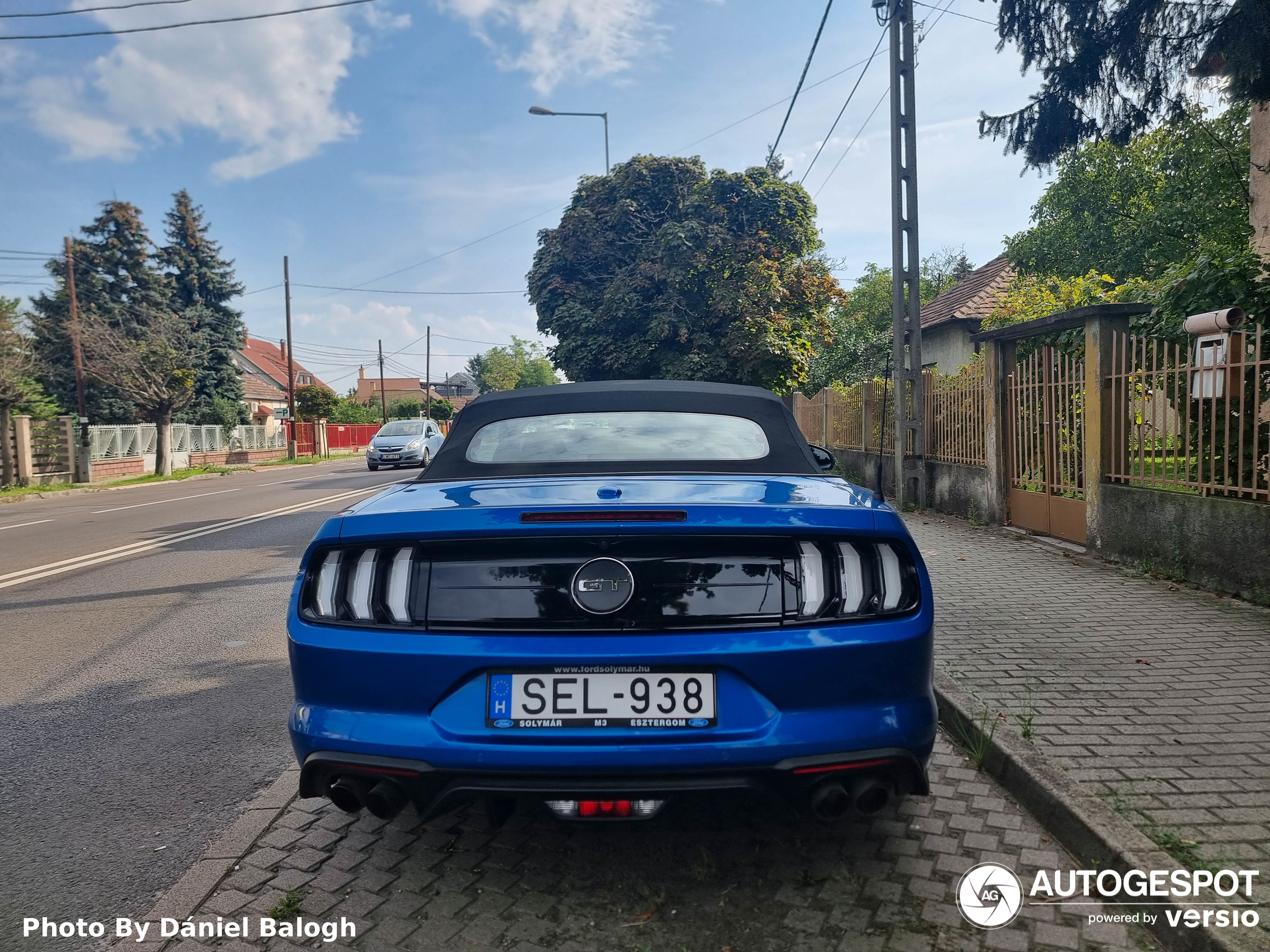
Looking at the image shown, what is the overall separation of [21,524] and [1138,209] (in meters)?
31.4

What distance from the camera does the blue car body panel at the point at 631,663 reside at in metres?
2.27

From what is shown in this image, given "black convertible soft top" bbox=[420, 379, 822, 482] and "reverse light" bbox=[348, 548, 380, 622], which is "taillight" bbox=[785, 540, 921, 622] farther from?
"reverse light" bbox=[348, 548, 380, 622]

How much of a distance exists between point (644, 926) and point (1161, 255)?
29.5 metres

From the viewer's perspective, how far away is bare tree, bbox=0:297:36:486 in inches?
907

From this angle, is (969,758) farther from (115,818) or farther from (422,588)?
(115,818)

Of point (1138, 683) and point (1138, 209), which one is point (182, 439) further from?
point (1138, 683)

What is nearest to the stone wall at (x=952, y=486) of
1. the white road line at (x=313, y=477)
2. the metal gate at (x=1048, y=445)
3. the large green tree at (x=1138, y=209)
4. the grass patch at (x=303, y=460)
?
the metal gate at (x=1048, y=445)

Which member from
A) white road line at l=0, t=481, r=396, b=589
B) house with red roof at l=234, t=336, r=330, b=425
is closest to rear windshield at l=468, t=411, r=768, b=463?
white road line at l=0, t=481, r=396, b=589

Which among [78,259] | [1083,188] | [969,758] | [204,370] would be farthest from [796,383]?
[78,259]

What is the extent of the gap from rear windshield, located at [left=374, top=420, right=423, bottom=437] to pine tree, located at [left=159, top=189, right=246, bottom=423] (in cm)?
1615

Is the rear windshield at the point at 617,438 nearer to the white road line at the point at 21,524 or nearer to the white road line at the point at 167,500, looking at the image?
the white road line at the point at 21,524

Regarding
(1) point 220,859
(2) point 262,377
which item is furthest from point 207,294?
(1) point 220,859

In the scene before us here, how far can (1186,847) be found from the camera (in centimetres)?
254

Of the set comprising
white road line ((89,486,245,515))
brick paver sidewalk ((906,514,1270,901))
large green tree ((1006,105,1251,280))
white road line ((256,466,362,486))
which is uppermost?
large green tree ((1006,105,1251,280))
